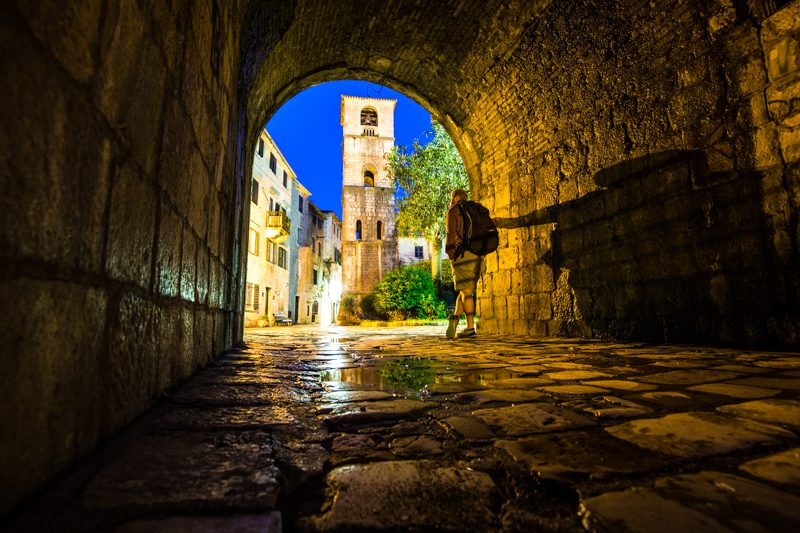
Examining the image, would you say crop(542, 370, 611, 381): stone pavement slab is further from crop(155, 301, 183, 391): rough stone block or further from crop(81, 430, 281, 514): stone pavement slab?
crop(155, 301, 183, 391): rough stone block

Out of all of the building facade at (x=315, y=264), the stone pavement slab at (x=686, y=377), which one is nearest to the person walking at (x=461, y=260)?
the stone pavement slab at (x=686, y=377)

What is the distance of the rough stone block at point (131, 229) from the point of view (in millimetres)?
1082

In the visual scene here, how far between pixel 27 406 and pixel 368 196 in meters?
31.1

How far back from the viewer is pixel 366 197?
31.2 meters

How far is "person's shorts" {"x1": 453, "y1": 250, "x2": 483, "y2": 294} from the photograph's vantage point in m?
5.64

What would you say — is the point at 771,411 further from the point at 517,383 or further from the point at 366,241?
the point at 366,241

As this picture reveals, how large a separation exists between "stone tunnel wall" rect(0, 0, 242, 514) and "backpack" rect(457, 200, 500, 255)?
4153 mm

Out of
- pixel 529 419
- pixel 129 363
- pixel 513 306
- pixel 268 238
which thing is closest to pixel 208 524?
pixel 129 363

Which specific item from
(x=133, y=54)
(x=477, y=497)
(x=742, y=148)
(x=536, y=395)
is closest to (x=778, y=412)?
(x=536, y=395)

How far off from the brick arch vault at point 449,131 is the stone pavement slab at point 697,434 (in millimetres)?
1596

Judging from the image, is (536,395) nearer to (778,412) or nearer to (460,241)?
(778,412)

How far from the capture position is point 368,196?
102ft

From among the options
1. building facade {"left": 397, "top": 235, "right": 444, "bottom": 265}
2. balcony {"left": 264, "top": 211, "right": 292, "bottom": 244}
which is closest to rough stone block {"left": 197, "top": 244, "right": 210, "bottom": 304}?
balcony {"left": 264, "top": 211, "right": 292, "bottom": 244}

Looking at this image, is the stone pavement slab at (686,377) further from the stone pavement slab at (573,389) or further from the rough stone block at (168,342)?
the rough stone block at (168,342)
